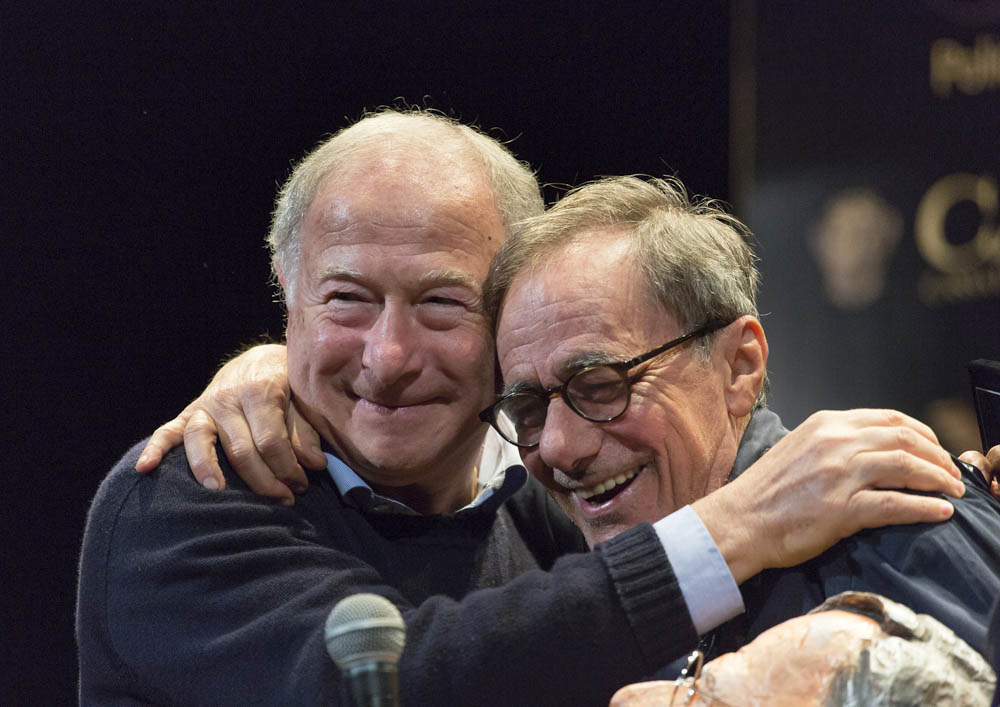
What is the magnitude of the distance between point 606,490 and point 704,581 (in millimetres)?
390

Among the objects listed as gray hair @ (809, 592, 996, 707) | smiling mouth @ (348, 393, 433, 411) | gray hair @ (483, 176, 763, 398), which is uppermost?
gray hair @ (483, 176, 763, 398)

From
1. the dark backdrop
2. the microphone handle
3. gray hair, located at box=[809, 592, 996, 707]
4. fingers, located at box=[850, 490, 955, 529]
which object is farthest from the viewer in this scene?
the dark backdrop

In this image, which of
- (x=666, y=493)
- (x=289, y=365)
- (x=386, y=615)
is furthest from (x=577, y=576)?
(x=289, y=365)

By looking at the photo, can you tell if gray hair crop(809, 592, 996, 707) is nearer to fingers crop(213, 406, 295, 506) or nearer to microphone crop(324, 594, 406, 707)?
microphone crop(324, 594, 406, 707)

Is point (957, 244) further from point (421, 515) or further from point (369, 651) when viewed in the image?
point (369, 651)

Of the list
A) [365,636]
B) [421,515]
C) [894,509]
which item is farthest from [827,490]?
[421,515]

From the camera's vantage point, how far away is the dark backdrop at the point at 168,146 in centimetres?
306

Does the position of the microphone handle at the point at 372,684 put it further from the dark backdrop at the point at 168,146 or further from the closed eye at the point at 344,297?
the dark backdrop at the point at 168,146

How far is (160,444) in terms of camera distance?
2.06m

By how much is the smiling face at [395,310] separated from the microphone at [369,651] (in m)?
1.09

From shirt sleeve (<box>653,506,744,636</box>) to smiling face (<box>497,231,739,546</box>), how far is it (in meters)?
0.32

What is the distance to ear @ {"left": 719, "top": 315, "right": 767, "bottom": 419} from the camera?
1954mm

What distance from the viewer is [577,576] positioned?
1.60 m

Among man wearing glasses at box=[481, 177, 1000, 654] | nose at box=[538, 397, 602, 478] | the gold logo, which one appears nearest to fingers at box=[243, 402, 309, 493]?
man wearing glasses at box=[481, 177, 1000, 654]
